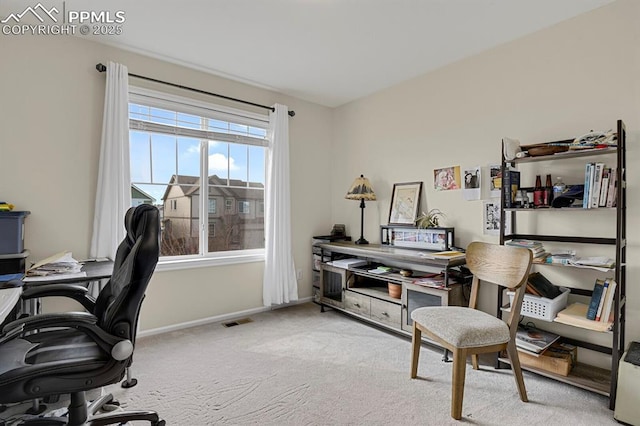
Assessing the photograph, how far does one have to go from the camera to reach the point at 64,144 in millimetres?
2582

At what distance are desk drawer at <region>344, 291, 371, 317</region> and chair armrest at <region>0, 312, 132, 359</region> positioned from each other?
2195 mm

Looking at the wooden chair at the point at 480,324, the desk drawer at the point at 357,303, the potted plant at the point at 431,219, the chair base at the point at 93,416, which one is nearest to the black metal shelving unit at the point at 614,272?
the wooden chair at the point at 480,324

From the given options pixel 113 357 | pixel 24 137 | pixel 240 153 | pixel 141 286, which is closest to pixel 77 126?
pixel 24 137

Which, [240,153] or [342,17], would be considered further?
[240,153]

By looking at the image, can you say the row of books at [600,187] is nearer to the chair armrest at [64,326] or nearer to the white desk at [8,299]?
the chair armrest at [64,326]

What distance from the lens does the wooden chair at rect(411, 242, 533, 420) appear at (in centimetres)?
181

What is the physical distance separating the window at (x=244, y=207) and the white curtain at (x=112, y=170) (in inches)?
45.8

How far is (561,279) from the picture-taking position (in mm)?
2311

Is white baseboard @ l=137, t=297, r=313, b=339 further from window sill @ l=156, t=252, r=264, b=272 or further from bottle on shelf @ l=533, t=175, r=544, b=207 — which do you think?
bottle on shelf @ l=533, t=175, r=544, b=207

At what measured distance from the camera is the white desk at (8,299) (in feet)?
4.59

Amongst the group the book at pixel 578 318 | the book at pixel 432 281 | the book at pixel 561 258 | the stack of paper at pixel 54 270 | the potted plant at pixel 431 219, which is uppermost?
the potted plant at pixel 431 219

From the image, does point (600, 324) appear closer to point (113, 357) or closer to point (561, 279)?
point (561, 279)

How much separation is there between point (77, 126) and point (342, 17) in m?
2.29

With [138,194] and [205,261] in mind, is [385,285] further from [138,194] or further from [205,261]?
[138,194]
